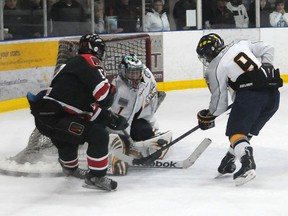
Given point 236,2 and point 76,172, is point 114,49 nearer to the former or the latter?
point 76,172

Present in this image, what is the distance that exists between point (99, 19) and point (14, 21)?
134cm

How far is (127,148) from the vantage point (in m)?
4.52

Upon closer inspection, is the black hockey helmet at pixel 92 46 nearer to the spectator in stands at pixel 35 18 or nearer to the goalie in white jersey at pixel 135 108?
the goalie in white jersey at pixel 135 108

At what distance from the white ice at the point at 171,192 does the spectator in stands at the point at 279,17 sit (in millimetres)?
4364

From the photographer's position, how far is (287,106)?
7.10 meters

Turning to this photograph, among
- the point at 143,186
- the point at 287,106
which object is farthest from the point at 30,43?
the point at 143,186

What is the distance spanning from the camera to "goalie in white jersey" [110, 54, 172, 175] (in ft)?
14.3

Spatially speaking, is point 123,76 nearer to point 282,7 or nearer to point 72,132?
point 72,132

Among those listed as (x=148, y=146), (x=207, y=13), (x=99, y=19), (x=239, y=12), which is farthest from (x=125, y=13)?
(x=148, y=146)

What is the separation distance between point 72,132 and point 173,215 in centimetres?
72

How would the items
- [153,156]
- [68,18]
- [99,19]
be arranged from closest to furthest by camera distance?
[153,156] → [68,18] → [99,19]

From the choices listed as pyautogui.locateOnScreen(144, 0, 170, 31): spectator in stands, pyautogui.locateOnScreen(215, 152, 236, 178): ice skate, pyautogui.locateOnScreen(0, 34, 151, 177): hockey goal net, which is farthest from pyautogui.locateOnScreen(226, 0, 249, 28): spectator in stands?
pyautogui.locateOnScreen(215, 152, 236, 178): ice skate

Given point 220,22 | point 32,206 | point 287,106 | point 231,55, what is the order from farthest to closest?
1. point 220,22
2. point 287,106
3. point 231,55
4. point 32,206

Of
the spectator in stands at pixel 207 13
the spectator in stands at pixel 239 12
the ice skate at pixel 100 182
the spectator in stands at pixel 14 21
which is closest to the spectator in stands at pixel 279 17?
the spectator in stands at pixel 239 12
